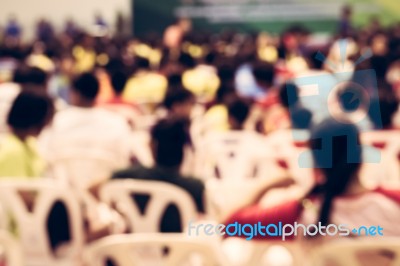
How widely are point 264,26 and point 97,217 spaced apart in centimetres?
1338

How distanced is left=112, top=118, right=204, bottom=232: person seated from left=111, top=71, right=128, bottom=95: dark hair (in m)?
2.39

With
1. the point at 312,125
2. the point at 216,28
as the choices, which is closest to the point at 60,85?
the point at 312,125

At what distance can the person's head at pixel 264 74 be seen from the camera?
5176 mm

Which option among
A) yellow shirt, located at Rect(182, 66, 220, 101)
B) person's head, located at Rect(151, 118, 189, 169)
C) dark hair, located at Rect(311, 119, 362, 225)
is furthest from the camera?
yellow shirt, located at Rect(182, 66, 220, 101)

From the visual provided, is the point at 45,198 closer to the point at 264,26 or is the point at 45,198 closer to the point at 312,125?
the point at 312,125

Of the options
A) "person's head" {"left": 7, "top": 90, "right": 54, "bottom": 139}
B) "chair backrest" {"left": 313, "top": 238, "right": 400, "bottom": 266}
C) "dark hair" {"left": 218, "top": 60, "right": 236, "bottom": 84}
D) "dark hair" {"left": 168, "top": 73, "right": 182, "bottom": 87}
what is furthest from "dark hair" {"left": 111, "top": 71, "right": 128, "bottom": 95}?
"chair backrest" {"left": 313, "top": 238, "right": 400, "bottom": 266}

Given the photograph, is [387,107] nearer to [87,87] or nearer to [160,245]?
[87,87]

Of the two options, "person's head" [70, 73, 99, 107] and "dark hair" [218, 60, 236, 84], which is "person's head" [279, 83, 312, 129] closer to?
"person's head" [70, 73, 99, 107]

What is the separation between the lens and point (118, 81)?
5.20 metres

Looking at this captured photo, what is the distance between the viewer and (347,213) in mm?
2139

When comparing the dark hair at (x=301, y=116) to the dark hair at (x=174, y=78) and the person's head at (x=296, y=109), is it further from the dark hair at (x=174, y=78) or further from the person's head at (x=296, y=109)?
the dark hair at (x=174, y=78)

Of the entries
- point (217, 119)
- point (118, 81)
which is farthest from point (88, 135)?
point (118, 81)

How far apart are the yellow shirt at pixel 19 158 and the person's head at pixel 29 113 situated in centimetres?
4

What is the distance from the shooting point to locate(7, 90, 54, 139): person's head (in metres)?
3.01
